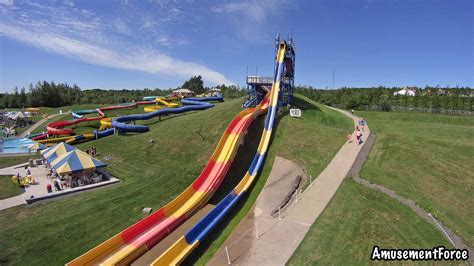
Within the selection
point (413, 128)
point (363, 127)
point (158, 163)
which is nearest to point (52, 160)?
point (158, 163)

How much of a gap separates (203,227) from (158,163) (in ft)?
51.8

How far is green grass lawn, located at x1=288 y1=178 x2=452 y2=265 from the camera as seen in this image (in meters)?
14.7

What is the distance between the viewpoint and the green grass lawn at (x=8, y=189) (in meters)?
25.2

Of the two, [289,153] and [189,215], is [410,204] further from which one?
[189,215]

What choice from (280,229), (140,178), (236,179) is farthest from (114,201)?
(280,229)

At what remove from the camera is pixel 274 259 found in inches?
578

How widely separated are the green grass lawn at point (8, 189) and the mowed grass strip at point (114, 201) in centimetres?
411

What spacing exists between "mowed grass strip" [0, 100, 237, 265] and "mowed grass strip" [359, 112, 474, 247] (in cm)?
1571

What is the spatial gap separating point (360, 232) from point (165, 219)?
11.2 metres

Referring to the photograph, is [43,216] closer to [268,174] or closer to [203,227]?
[203,227]

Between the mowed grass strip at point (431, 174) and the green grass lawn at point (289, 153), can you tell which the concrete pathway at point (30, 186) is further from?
the mowed grass strip at point (431, 174)

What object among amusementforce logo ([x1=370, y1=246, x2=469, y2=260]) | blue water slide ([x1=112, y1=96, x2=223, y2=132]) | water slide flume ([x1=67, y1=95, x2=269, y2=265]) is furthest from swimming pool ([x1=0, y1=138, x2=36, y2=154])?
amusementforce logo ([x1=370, y1=246, x2=469, y2=260])

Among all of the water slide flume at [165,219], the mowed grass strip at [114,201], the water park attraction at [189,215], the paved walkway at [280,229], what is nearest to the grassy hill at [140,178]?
the mowed grass strip at [114,201]

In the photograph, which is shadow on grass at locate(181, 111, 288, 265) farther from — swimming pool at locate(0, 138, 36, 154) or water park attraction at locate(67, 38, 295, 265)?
swimming pool at locate(0, 138, 36, 154)
